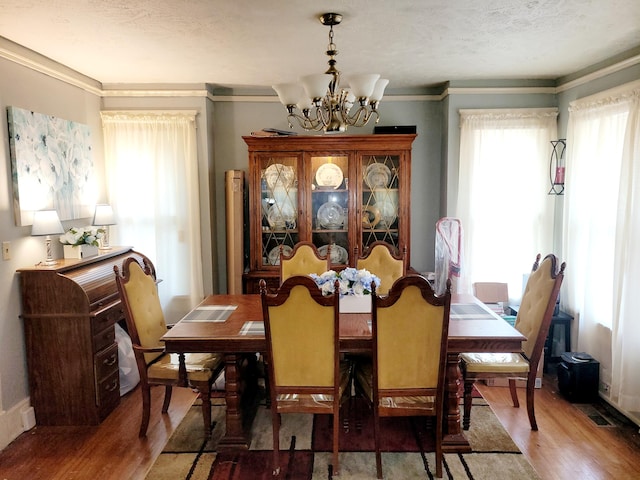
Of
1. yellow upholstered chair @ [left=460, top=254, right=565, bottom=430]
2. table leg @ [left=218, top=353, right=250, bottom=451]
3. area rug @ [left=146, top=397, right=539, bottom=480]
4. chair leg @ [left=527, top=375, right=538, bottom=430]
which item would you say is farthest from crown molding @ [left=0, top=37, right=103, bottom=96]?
chair leg @ [left=527, top=375, right=538, bottom=430]

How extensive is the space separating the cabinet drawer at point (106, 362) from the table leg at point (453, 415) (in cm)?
223

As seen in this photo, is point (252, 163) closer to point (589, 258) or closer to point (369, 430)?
point (369, 430)

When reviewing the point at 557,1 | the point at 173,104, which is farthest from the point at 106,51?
the point at 557,1

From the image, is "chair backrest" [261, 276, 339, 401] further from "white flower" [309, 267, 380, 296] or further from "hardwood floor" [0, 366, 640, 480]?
"hardwood floor" [0, 366, 640, 480]

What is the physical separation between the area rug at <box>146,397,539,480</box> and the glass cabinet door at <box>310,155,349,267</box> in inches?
66.8

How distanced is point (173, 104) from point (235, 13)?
189 cm

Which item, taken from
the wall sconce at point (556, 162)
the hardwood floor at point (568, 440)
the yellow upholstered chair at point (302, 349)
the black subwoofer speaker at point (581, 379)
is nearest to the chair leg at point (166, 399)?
the yellow upholstered chair at point (302, 349)

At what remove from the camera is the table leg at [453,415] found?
8.18 feet

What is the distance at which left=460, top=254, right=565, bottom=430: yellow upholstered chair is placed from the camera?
265 centimetres

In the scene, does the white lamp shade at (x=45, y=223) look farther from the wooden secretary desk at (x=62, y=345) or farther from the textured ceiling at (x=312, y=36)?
the textured ceiling at (x=312, y=36)

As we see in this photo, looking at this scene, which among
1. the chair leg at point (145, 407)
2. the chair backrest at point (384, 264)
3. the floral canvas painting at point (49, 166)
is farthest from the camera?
the chair backrest at point (384, 264)

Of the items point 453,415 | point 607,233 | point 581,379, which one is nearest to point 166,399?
point 453,415

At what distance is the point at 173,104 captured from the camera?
404cm

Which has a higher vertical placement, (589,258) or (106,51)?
(106,51)
